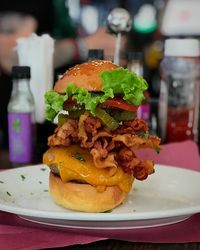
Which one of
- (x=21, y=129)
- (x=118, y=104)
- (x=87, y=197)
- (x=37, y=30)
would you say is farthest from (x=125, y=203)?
(x=37, y=30)

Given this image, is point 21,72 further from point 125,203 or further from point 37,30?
point 37,30

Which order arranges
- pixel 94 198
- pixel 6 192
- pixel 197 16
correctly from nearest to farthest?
pixel 94 198, pixel 6 192, pixel 197 16

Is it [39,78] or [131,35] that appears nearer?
[39,78]

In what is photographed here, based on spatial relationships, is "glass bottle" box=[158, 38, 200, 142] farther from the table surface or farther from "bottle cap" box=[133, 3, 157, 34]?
"bottle cap" box=[133, 3, 157, 34]

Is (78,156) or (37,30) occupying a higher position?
(37,30)

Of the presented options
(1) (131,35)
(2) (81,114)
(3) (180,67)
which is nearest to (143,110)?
(3) (180,67)

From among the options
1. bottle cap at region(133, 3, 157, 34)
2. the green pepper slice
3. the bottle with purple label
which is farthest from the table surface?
bottle cap at region(133, 3, 157, 34)

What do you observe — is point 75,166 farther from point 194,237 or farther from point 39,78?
point 39,78

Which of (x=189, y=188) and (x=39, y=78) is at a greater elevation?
(x=39, y=78)
